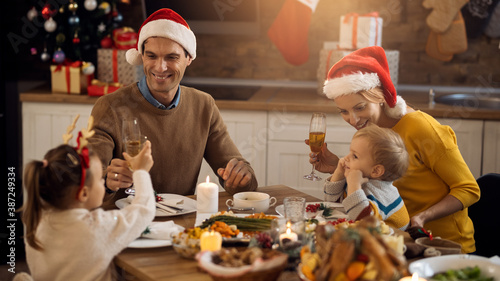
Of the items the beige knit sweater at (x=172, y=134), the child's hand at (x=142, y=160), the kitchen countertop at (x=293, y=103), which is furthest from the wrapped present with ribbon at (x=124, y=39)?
the child's hand at (x=142, y=160)

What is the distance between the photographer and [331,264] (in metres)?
1.22

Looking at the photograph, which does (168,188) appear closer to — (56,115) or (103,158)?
(103,158)

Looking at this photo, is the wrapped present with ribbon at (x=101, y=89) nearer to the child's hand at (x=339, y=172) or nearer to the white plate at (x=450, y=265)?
the child's hand at (x=339, y=172)

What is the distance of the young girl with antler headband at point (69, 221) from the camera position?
1516 millimetres

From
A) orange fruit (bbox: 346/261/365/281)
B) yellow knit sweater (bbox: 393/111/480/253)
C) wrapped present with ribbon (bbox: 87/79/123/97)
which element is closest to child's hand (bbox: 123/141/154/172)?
orange fruit (bbox: 346/261/365/281)

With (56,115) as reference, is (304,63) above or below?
above

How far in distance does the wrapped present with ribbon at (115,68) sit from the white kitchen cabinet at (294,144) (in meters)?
0.87

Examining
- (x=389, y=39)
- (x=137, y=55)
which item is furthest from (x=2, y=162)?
(x=389, y=39)

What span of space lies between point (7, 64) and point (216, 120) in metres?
2.27

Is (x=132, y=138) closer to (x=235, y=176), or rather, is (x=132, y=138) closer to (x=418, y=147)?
(x=235, y=176)

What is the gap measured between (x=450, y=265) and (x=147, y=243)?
30.6 inches

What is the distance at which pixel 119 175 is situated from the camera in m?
2.02

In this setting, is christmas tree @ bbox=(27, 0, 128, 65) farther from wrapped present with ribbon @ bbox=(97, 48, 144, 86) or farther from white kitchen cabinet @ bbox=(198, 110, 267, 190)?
white kitchen cabinet @ bbox=(198, 110, 267, 190)

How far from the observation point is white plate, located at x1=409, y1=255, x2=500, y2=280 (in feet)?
4.60
